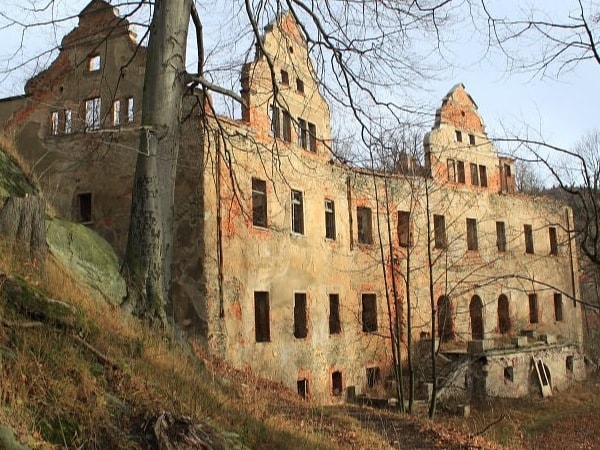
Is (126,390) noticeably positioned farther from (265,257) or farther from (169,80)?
(265,257)

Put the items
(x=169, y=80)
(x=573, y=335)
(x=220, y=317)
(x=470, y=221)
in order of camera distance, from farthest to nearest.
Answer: (x=573, y=335) → (x=470, y=221) → (x=220, y=317) → (x=169, y=80)

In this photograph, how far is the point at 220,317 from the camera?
1530cm

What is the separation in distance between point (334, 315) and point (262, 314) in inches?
142

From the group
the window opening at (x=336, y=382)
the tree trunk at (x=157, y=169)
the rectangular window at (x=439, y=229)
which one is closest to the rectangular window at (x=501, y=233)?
the rectangular window at (x=439, y=229)

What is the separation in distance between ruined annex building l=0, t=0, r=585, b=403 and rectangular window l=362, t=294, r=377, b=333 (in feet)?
0.13

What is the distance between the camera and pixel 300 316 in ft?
61.3

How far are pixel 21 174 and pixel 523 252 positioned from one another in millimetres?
24203

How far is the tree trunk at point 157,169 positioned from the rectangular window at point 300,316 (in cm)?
1050

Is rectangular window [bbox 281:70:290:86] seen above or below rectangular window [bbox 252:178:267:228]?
above

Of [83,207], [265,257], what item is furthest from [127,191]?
[265,257]

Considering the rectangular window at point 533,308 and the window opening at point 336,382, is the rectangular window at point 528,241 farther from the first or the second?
the window opening at point 336,382

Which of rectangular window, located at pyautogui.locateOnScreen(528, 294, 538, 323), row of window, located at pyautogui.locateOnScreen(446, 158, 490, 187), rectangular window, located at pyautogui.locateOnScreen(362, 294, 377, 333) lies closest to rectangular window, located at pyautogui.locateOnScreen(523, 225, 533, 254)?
rectangular window, located at pyautogui.locateOnScreen(528, 294, 538, 323)

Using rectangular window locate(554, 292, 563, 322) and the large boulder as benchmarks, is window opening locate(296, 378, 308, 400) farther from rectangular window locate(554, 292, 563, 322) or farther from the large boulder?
rectangular window locate(554, 292, 563, 322)

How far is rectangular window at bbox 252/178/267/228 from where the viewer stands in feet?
56.9
